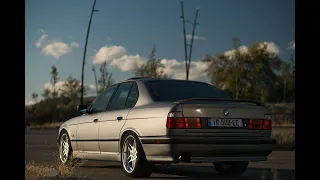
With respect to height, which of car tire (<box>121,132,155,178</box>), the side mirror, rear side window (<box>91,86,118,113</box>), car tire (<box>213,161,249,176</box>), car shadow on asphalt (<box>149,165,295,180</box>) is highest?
rear side window (<box>91,86,118,113</box>)

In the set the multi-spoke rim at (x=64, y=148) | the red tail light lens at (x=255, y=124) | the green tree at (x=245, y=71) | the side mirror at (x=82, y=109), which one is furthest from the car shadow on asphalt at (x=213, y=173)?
the green tree at (x=245, y=71)

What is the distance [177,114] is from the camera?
8.05m

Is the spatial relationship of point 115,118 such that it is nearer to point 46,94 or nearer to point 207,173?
point 207,173

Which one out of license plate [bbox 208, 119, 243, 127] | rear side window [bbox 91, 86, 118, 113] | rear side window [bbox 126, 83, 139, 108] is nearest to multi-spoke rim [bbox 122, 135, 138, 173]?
rear side window [bbox 126, 83, 139, 108]

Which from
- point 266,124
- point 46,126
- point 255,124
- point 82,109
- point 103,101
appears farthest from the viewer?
point 46,126

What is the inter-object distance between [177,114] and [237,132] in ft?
3.22

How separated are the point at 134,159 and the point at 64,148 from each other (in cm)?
321

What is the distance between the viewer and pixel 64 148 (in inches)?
452

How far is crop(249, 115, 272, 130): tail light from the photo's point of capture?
8545 millimetres

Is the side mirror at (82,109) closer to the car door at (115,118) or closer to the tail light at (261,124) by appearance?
the car door at (115,118)

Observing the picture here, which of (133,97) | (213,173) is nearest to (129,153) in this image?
(133,97)

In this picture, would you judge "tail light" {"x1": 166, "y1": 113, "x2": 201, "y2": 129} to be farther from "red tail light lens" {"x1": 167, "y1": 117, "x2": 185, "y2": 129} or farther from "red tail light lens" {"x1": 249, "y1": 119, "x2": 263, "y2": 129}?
"red tail light lens" {"x1": 249, "y1": 119, "x2": 263, "y2": 129}
